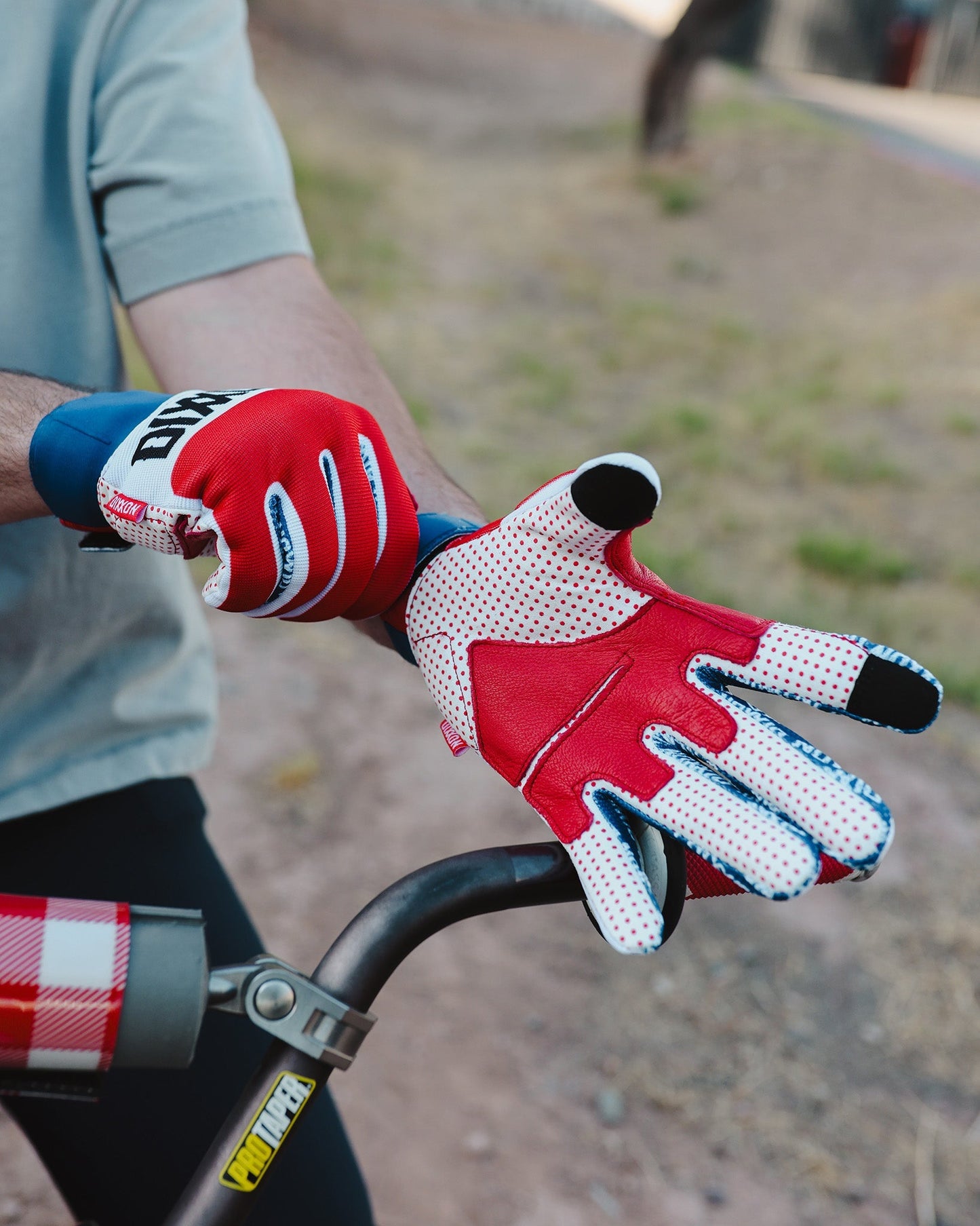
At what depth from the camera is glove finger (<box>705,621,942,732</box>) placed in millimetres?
862

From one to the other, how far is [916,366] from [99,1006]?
6506 mm

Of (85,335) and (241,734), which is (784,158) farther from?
(85,335)

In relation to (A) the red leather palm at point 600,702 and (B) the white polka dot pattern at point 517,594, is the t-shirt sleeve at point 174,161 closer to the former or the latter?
(B) the white polka dot pattern at point 517,594

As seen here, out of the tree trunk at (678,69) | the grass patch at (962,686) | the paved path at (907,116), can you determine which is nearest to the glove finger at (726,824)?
the grass patch at (962,686)

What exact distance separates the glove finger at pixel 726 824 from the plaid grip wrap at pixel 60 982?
1.27 feet

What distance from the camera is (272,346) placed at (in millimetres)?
1226

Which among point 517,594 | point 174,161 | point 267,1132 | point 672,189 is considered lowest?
point 672,189

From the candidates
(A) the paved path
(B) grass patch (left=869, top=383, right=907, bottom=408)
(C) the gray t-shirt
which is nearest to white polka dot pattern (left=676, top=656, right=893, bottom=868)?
(C) the gray t-shirt

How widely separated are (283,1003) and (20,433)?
57cm

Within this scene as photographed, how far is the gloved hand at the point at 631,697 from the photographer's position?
804mm

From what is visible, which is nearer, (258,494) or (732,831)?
(732,831)

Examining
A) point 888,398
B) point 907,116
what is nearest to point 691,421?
point 888,398

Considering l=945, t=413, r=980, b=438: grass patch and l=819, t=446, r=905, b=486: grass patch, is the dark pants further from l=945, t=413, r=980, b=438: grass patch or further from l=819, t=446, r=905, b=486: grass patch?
l=945, t=413, r=980, b=438: grass patch

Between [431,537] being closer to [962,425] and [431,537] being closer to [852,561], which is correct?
[852,561]
